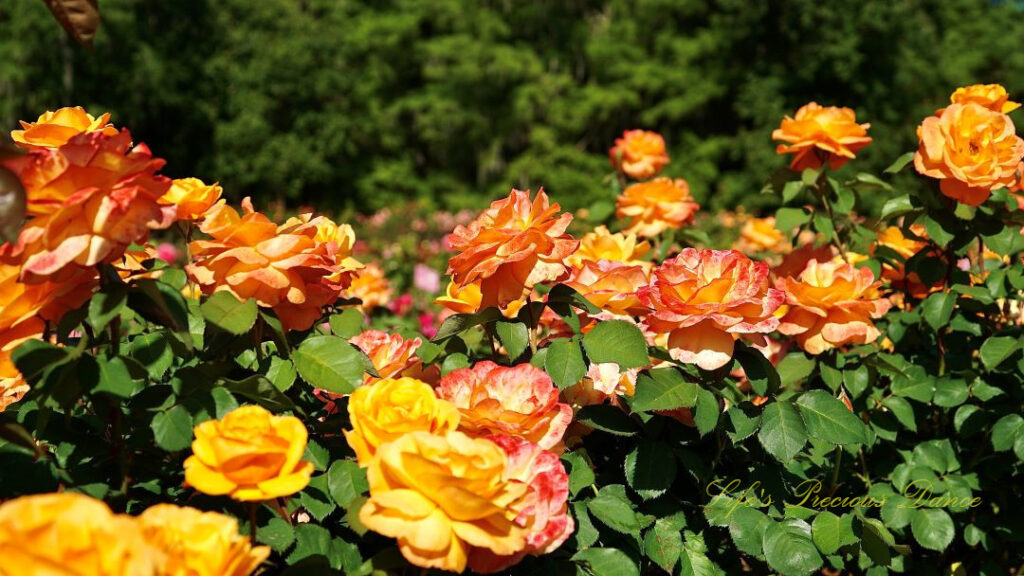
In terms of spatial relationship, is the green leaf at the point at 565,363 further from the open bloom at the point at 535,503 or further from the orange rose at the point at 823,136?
the orange rose at the point at 823,136

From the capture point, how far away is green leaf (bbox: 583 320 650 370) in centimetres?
94

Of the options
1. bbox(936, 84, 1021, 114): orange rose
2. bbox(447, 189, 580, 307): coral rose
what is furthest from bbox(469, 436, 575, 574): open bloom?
bbox(936, 84, 1021, 114): orange rose

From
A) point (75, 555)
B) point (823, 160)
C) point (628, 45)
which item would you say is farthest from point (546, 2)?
point (75, 555)

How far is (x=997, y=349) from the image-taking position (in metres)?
1.42

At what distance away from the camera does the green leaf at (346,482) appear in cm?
84

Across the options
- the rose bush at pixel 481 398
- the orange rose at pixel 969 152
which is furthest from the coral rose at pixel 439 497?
the orange rose at pixel 969 152

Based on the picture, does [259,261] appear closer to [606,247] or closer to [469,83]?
[606,247]

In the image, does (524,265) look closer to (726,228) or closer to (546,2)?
(726,228)

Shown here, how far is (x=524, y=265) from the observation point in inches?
39.4

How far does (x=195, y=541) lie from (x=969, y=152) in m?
1.31

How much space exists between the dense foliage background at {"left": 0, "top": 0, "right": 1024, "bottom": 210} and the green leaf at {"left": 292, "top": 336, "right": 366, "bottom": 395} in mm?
15761

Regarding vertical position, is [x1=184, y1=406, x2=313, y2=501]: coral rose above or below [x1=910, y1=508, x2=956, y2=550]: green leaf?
above

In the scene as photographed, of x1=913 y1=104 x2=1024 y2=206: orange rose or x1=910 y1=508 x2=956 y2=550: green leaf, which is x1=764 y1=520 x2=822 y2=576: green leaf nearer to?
x1=910 y1=508 x2=956 y2=550: green leaf

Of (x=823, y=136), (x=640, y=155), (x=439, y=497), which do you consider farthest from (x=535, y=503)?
(x=640, y=155)
